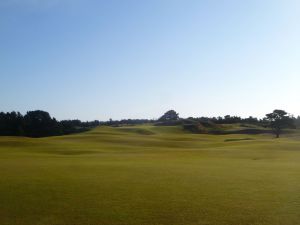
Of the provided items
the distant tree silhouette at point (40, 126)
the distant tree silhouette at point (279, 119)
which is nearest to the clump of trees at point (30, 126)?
the distant tree silhouette at point (40, 126)

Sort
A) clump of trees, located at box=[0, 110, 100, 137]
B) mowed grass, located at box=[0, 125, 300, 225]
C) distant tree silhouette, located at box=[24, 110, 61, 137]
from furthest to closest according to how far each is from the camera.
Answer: distant tree silhouette, located at box=[24, 110, 61, 137] → clump of trees, located at box=[0, 110, 100, 137] → mowed grass, located at box=[0, 125, 300, 225]

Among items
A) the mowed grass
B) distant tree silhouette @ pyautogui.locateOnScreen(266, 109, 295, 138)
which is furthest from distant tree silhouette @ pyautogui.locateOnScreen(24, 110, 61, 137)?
the mowed grass

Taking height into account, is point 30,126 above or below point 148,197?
above

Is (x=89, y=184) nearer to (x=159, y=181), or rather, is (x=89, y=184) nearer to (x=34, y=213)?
(x=159, y=181)

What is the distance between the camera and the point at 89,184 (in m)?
18.2

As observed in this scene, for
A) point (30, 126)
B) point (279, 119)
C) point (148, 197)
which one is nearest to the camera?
point (148, 197)

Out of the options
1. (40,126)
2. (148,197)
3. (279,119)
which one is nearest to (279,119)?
(279,119)

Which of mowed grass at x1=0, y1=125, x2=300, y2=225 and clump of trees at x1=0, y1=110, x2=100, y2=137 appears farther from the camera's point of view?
clump of trees at x1=0, y1=110, x2=100, y2=137

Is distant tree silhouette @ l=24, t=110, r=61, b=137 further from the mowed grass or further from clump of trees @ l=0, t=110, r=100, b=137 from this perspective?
the mowed grass

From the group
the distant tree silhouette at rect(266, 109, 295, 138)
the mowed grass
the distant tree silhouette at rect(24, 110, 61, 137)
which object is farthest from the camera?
the distant tree silhouette at rect(24, 110, 61, 137)

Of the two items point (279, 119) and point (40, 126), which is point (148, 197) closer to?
point (279, 119)

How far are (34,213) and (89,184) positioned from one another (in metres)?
5.31

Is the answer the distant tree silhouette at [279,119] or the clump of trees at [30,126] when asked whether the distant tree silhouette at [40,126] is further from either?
the distant tree silhouette at [279,119]

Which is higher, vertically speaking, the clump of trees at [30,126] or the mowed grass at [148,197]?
the clump of trees at [30,126]
